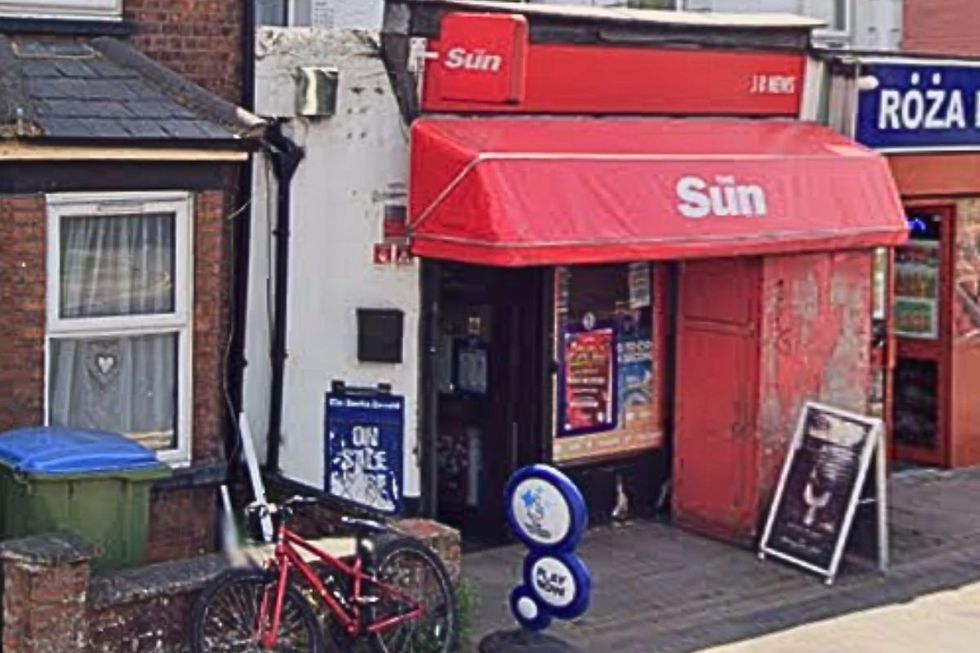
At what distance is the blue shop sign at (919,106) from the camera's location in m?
13.5

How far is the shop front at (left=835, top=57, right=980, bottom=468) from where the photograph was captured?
14.0 meters

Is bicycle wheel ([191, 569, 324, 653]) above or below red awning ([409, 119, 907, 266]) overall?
below

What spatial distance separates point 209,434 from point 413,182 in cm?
208

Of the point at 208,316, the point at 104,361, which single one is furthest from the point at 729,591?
the point at 104,361

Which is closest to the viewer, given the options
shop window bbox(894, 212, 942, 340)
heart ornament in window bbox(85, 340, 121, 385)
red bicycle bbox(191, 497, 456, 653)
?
red bicycle bbox(191, 497, 456, 653)

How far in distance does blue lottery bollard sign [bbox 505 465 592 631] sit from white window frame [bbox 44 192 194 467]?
83.2 inches

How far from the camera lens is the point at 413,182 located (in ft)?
36.0

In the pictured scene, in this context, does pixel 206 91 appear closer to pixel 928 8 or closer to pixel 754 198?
pixel 754 198

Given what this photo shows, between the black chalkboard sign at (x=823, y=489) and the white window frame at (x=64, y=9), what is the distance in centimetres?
535

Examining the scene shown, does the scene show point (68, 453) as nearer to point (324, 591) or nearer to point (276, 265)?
point (324, 591)

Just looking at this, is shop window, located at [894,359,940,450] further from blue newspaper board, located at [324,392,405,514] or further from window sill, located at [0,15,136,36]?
window sill, located at [0,15,136,36]

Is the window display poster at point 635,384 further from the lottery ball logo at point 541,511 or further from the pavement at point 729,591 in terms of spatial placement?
the lottery ball logo at point 541,511

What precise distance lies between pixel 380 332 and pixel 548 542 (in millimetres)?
2689

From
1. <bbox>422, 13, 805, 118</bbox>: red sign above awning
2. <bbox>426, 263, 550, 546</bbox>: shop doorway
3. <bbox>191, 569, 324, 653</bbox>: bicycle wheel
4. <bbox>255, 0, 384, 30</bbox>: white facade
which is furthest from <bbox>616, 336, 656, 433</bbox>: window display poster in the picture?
<bbox>191, 569, 324, 653</bbox>: bicycle wheel
